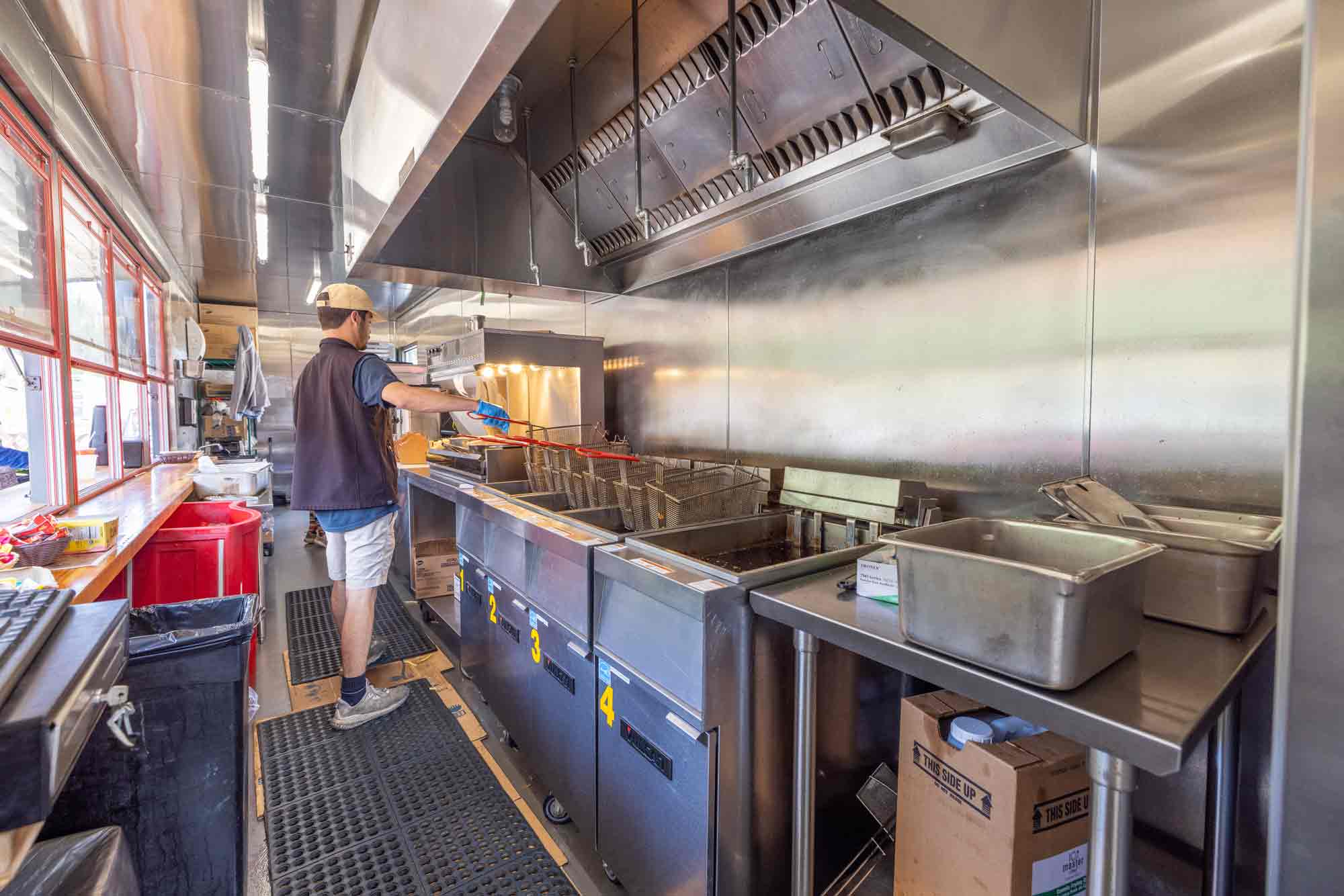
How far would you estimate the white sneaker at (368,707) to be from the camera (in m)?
2.41

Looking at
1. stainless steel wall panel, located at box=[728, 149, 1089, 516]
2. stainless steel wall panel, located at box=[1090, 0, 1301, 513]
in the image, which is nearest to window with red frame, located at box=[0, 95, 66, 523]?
stainless steel wall panel, located at box=[728, 149, 1089, 516]

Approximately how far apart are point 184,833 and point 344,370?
1.59m

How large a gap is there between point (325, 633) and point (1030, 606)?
11.9 ft

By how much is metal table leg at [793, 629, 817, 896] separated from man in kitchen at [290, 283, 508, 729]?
1714mm

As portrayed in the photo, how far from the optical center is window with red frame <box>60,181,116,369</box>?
301 cm

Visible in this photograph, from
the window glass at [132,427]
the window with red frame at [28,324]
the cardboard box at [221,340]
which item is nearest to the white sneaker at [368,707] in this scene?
the window with red frame at [28,324]

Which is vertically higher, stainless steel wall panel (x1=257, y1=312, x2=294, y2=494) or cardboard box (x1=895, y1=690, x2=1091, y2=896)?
stainless steel wall panel (x1=257, y1=312, x2=294, y2=494)

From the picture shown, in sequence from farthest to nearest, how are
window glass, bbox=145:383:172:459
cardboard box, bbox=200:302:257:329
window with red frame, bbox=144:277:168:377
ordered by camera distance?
cardboard box, bbox=200:302:257:329 → window glass, bbox=145:383:172:459 → window with red frame, bbox=144:277:168:377

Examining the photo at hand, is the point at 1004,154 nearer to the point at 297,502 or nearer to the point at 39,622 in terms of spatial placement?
the point at 39,622

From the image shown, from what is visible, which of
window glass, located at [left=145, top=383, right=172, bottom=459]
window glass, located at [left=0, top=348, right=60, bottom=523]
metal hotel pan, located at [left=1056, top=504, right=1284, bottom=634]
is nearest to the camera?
metal hotel pan, located at [left=1056, top=504, right=1284, bottom=634]

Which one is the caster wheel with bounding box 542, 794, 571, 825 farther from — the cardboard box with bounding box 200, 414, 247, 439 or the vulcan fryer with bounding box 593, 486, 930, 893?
the cardboard box with bounding box 200, 414, 247, 439

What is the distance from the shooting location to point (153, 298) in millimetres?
5387

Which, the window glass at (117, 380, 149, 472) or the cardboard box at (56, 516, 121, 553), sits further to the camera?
the window glass at (117, 380, 149, 472)

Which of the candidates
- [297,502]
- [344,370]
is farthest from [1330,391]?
[297,502]
